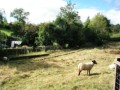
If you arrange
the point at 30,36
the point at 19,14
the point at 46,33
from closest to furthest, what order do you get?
1. the point at 46,33
2. the point at 30,36
3. the point at 19,14

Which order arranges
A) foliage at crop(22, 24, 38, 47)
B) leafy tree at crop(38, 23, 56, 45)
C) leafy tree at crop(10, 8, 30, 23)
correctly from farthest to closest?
leafy tree at crop(10, 8, 30, 23), foliage at crop(22, 24, 38, 47), leafy tree at crop(38, 23, 56, 45)

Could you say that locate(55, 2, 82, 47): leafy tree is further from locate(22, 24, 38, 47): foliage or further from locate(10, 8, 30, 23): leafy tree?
locate(10, 8, 30, 23): leafy tree

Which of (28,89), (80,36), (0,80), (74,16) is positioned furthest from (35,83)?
(74,16)

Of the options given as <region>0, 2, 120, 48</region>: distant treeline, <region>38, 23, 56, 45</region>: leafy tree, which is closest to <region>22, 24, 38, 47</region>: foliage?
<region>0, 2, 120, 48</region>: distant treeline

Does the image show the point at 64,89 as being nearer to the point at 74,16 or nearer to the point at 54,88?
the point at 54,88

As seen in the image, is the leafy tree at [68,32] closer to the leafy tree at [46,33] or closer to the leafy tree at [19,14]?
the leafy tree at [46,33]

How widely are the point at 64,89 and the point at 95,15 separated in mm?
60961

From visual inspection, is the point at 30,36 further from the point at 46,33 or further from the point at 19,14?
the point at 19,14

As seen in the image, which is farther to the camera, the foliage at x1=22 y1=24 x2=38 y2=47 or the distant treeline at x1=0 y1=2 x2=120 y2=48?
the foliage at x1=22 y1=24 x2=38 y2=47

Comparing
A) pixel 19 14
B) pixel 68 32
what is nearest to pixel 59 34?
pixel 68 32

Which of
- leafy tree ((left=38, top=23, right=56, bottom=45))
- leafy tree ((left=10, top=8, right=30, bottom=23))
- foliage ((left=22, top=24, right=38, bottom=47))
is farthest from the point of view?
leafy tree ((left=10, top=8, right=30, bottom=23))

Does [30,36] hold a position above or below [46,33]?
below

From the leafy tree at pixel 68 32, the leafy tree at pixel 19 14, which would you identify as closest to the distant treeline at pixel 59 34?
the leafy tree at pixel 68 32

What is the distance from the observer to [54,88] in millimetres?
16641
